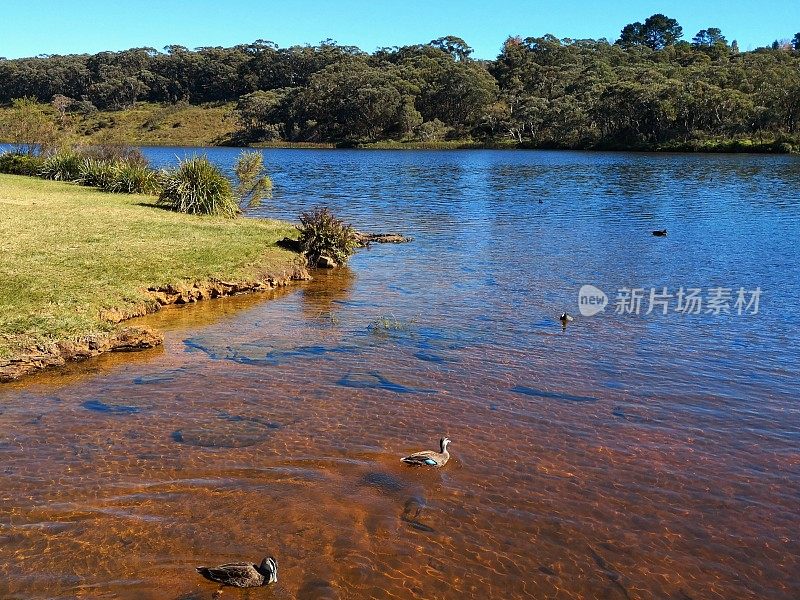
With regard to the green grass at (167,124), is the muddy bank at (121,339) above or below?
below

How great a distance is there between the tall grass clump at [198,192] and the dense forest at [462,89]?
89.0 m

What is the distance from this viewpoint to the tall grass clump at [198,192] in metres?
27.6

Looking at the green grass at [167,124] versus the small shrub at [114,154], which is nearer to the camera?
the small shrub at [114,154]

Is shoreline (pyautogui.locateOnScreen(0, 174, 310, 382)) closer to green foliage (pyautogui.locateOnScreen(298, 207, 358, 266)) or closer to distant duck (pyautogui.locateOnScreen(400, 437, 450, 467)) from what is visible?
green foliage (pyautogui.locateOnScreen(298, 207, 358, 266))

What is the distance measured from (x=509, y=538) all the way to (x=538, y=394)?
4.17m

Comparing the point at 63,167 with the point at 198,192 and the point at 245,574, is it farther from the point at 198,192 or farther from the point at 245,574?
the point at 245,574

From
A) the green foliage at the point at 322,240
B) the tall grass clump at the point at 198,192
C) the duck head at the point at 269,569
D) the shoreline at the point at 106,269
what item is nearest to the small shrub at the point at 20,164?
the shoreline at the point at 106,269

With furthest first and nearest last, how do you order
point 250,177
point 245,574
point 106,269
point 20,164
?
1. point 20,164
2. point 250,177
3. point 106,269
4. point 245,574

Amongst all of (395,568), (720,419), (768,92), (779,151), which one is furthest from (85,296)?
(768,92)

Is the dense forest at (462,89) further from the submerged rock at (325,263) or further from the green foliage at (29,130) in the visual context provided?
the submerged rock at (325,263)

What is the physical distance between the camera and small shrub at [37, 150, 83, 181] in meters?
38.2

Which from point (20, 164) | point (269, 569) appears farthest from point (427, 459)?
point (20, 164)

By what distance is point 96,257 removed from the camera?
17406mm

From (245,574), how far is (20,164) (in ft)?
141
